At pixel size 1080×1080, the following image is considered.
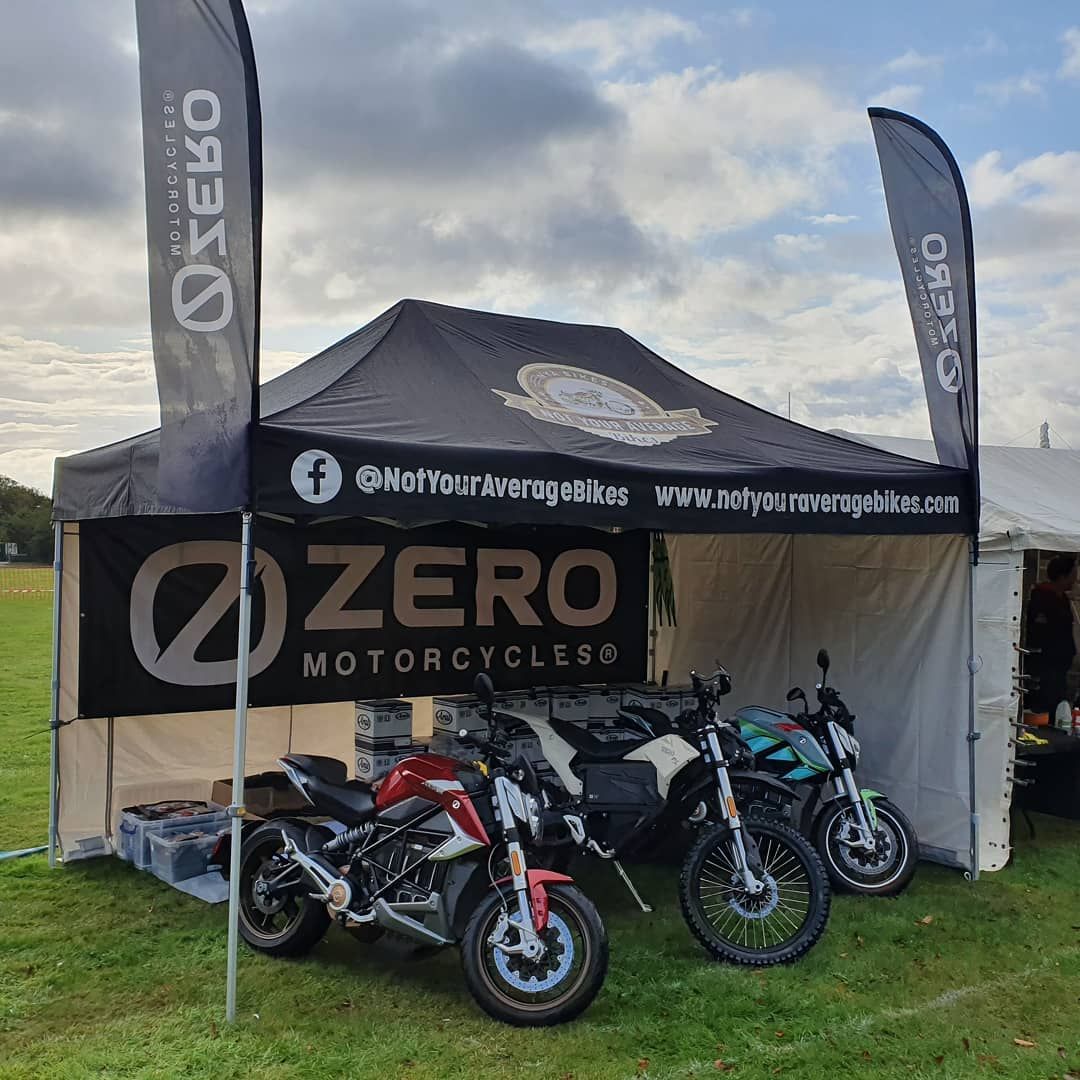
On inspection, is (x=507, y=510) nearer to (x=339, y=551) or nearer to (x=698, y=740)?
(x=698, y=740)

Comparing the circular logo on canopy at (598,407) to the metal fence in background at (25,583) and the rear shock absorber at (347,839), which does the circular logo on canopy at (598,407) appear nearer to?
the rear shock absorber at (347,839)

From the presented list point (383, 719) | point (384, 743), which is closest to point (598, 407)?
point (383, 719)

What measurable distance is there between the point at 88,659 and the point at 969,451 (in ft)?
14.9

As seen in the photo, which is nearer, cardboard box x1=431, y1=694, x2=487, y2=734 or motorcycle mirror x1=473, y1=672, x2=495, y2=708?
motorcycle mirror x1=473, y1=672, x2=495, y2=708

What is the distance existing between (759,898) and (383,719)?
88.1 inches

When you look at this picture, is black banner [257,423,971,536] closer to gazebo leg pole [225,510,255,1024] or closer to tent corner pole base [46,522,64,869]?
gazebo leg pole [225,510,255,1024]

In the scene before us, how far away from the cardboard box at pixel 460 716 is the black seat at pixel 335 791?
150 cm

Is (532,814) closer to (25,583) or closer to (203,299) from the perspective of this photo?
(203,299)

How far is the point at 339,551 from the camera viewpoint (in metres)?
6.15

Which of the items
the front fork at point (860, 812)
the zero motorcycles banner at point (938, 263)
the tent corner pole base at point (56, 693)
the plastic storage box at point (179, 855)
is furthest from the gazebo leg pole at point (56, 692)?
the zero motorcycles banner at point (938, 263)

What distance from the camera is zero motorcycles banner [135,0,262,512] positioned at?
3.41m

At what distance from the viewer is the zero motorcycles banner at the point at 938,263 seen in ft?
17.1

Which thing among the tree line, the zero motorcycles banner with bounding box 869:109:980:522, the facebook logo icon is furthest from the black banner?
the tree line

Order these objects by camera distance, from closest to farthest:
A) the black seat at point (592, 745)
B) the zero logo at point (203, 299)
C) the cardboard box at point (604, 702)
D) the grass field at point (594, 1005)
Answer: the grass field at point (594, 1005) < the zero logo at point (203, 299) < the black seat at point (592, 745) < the cardboard box at point (604, 702)
